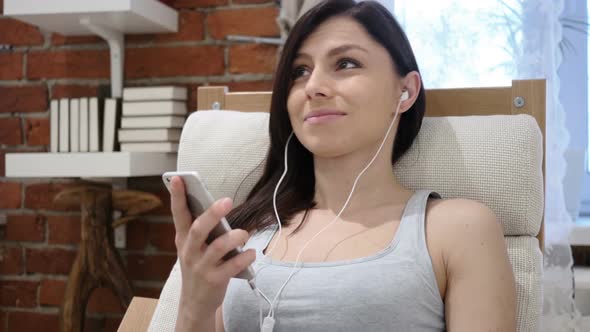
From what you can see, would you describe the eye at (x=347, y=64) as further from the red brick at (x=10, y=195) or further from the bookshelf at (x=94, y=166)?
the red brick at (x=10, y=195)

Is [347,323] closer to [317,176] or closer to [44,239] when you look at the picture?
[317,176]

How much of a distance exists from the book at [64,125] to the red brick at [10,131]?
331mm

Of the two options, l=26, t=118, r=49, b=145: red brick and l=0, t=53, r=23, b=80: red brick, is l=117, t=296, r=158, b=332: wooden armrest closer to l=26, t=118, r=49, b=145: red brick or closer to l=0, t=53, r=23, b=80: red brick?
l=26, t=118, r=49, b=145: red brick

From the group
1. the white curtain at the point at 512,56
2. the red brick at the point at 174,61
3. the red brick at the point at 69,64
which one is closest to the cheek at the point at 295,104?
the white curtain at the point at 512,56

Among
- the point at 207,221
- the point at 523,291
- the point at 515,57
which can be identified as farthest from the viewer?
the point at 515,57

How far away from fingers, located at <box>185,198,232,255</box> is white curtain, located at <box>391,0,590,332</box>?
3.08ft

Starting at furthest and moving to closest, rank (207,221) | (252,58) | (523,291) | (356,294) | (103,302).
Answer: (103,302) → (252,58) → (523,291) → (356,294) → (207,221)

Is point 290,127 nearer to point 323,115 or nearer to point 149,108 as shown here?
point 323,115

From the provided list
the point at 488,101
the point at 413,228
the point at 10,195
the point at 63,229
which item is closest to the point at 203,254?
the point at 413,228

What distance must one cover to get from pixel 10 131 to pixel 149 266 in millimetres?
599

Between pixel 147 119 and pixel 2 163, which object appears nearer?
pixel 147 119

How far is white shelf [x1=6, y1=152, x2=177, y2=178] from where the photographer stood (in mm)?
1488

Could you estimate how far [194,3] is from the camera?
1.70 metres

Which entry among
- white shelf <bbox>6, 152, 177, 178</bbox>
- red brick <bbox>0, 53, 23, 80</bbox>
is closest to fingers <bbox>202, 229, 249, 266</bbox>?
white shelf <bbox>6, 152, 177, 178</bbox>
